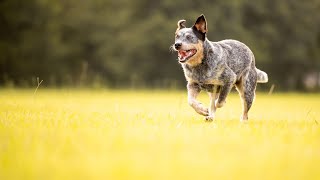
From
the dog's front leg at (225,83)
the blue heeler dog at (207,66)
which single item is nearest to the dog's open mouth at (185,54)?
the blue heeler dog at (207,66)

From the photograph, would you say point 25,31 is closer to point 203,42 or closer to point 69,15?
point 69,15

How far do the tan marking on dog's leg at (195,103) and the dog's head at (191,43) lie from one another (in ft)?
1.39

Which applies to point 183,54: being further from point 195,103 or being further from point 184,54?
point 195,103

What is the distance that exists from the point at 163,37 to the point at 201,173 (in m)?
34.4

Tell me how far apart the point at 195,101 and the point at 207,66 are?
734 millimetres

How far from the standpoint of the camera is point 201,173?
409 centimetres

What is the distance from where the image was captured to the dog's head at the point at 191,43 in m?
9.35

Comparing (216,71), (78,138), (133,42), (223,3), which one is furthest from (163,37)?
(78,138)

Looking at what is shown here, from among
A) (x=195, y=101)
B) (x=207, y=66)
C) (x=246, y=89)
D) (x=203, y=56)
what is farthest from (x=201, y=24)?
(x=246, y=89)

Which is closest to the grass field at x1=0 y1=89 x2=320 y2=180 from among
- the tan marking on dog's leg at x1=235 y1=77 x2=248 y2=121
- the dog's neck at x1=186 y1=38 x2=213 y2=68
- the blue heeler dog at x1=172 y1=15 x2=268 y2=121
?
the blue heeler dog at x1=172 y1=15 x2=268 y2=121

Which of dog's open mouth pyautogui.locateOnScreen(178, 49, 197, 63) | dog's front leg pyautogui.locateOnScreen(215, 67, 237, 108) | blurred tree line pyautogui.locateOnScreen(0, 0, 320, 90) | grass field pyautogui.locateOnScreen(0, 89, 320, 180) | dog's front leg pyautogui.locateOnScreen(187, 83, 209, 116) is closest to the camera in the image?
grass field pyautogui.locateOnScreen(0, 89, 320, 180)

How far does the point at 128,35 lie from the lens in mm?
38375

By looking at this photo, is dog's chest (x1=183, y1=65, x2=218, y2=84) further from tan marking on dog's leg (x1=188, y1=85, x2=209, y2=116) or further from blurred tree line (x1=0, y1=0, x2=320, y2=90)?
blurred tree line (x1=0, y1=0, x2=320, y2=90)

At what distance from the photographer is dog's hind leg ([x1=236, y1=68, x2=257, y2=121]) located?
10.4 metres
